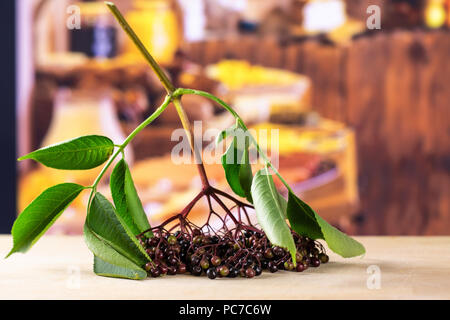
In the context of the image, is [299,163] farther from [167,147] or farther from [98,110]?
[98,110]

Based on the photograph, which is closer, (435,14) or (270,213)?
(270,213)

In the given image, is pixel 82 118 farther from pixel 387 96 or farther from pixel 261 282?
pixel 261 282

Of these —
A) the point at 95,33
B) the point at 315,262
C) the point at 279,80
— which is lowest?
the point at 315,262

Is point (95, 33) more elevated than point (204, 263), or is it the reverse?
point (95, 33)

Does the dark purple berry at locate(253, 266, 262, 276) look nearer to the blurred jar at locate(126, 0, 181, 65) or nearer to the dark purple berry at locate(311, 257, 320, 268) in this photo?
the dark purple berry at locate(311, 257, 320, 268)

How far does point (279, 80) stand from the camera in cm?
223

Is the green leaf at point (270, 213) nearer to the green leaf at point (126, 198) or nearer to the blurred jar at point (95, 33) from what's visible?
the green leaf at point (126, 198)

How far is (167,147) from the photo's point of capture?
7.14 feet

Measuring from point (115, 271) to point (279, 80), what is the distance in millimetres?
1810

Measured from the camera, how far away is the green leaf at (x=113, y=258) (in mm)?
473

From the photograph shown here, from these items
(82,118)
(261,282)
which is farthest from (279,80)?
(261,282)
